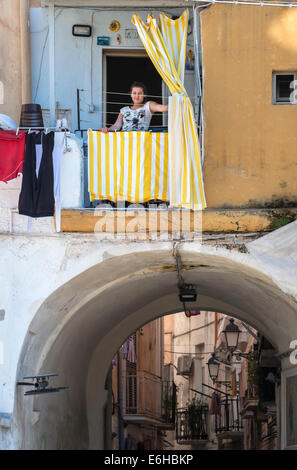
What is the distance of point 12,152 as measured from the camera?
10320 mm

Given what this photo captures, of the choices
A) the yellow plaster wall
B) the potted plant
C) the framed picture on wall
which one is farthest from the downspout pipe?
the potted plant

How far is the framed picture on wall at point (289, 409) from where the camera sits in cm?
1222

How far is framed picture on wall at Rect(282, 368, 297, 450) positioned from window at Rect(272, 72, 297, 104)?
378 centimetres

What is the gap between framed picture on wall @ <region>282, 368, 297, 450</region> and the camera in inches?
481

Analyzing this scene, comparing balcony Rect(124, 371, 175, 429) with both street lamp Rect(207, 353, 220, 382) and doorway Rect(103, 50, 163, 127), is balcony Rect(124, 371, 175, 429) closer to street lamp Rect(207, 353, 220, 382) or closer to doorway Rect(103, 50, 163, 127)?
street lamp Rect(207, 353, 220, 382)

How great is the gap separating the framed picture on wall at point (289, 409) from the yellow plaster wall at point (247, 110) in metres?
3.10

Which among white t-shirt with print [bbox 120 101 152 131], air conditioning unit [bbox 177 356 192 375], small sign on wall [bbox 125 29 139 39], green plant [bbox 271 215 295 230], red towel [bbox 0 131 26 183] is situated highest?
small sign on wall [bbox 125 29 139 39]

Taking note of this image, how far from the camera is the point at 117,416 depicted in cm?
2348

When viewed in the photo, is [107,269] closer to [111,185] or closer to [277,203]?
[111,185]

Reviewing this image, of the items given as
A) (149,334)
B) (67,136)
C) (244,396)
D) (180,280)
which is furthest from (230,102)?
(149,334)

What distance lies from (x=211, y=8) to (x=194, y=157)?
74.0 inches

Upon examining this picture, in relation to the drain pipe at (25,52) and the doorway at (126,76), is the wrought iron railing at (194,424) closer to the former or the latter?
the doorway at (126,76)

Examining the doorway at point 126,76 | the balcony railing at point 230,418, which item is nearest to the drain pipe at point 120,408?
the balcony railing at point 230,418

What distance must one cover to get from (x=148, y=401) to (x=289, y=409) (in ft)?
48.7
